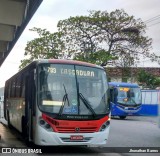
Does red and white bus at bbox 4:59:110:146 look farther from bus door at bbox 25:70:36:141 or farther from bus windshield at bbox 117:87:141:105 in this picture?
bus windshield at bbox 117:87:141:105

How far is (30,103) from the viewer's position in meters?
11.8

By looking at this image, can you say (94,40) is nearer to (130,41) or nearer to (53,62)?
(130,41)

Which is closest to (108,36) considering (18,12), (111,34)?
(111,34)

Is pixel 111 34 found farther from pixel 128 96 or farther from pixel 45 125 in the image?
pixel 45 125

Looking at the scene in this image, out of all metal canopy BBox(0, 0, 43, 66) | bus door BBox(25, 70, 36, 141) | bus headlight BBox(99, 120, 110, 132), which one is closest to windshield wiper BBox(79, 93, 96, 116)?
bus headlight BBox(99, 120, 110, 132)

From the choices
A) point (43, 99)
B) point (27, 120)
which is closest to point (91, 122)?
point (43, 99)

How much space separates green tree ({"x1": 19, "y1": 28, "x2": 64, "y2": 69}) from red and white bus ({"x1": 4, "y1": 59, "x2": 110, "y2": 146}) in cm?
3408

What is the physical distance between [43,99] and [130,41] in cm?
3367

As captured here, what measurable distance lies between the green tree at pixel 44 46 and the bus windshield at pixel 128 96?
57.5ft

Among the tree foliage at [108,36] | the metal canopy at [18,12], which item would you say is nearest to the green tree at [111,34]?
the tree foliage at [108,36]

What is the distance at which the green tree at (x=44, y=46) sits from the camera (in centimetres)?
4603

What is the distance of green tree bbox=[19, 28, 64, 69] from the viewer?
4603 cm

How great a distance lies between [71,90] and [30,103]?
56.7 inches

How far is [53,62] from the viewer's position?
1149 cm
